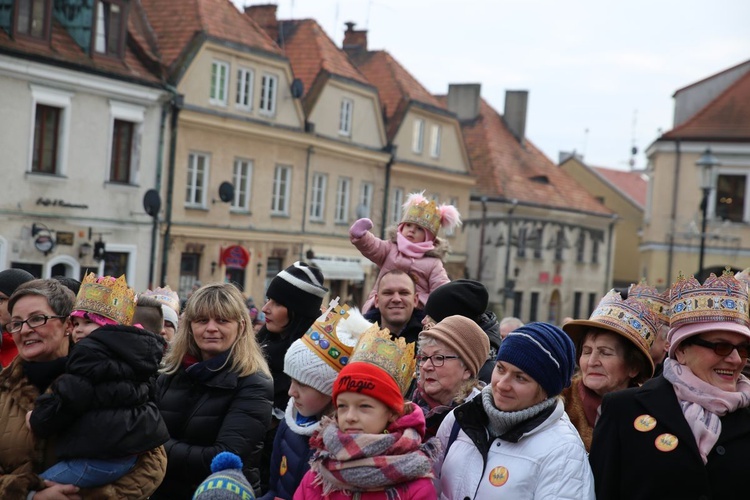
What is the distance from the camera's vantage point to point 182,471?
511cm

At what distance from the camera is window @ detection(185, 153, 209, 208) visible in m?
27.4

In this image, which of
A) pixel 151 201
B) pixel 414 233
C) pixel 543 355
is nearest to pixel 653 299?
pixel 543 355

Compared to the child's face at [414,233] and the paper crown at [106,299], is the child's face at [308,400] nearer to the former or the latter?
the paper crown at [106,299]

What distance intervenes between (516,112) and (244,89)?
76.8 feet

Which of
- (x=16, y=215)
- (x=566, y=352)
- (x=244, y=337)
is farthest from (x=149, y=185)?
(x=566, y=352)

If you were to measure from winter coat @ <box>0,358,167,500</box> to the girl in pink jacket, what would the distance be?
3290 mm

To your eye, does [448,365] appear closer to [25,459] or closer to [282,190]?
[25,459]

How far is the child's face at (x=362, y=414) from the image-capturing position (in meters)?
4.22

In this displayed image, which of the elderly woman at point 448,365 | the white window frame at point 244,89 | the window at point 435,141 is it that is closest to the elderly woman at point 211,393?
the elderly woman at point 448,365

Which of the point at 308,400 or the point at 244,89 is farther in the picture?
the point at 244,89

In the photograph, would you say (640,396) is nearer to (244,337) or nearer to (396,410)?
(396,410)

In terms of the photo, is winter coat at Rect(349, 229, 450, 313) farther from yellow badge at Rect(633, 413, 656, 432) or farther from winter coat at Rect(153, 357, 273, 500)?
yellow badge at Rect(633, 413, 656, 432)

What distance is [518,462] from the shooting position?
4109mm

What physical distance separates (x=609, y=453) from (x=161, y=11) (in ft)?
87.1
